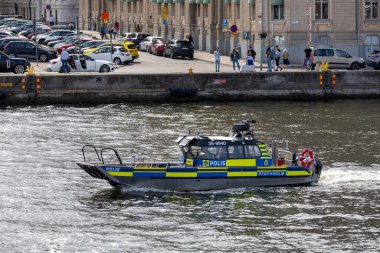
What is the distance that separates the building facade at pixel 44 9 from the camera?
150m

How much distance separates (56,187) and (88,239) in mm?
7172

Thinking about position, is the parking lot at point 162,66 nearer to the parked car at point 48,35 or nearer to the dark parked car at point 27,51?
the dark parked car at point 27,51

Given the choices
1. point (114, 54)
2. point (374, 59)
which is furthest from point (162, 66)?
point (374, 59)

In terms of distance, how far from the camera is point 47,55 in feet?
287

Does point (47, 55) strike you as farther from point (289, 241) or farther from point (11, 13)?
point (11, 13)

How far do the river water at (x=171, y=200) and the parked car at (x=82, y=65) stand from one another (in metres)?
15.8

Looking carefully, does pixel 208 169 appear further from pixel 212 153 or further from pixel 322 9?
pixel 322 9

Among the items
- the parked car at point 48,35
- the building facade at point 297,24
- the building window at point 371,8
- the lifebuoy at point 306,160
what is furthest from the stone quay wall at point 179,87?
the parked car at point 48,35

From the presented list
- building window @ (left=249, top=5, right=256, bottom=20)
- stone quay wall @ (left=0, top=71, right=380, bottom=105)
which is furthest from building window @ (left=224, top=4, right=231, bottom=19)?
stone quay wall @ (left=0, top=71, right=380, bottom=105)

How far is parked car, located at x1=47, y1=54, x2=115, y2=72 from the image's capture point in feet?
248

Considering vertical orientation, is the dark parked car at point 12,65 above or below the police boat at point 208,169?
above

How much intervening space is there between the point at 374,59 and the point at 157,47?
21.9 metres

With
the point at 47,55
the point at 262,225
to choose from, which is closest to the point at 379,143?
the point at 262,225

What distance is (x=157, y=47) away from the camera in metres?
95.2
